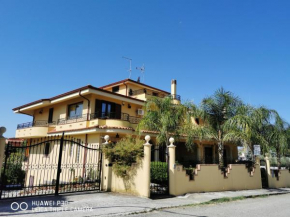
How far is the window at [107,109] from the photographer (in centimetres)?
1908

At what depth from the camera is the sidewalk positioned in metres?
6.79

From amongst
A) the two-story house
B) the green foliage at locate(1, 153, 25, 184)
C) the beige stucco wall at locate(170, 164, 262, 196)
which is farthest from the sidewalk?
the two-story house

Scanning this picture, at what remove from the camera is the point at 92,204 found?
797 centimetres

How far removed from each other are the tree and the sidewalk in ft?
18.0

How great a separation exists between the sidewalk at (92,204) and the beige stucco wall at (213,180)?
84 centimetres

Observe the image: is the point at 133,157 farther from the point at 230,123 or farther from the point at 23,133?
the point at 23,133

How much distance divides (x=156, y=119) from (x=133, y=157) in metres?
5.40

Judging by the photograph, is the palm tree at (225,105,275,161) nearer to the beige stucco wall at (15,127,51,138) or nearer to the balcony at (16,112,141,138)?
the balcony at (16,112,141,138)

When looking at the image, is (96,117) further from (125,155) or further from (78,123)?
(125,155)

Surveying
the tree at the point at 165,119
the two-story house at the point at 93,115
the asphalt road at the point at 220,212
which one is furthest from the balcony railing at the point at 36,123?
the asphalt road at the point at 220,212

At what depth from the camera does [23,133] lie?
2306 cm

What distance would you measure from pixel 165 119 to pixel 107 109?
709 cm

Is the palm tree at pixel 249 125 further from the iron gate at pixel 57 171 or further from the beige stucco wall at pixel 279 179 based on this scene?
the iron gate at pixel 57 171

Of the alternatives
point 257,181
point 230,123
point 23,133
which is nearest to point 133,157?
point 230,123
